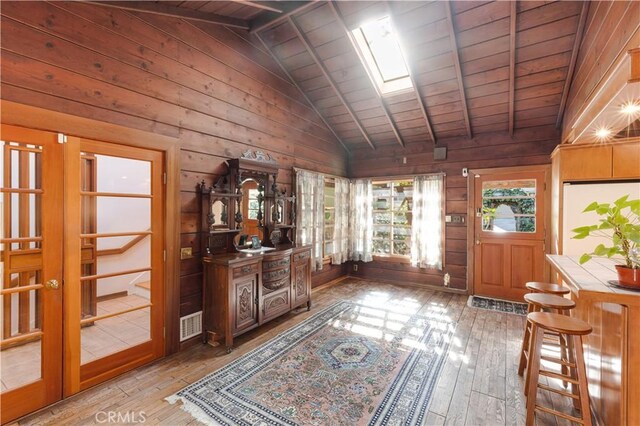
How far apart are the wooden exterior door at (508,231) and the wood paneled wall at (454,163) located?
0.65 feet

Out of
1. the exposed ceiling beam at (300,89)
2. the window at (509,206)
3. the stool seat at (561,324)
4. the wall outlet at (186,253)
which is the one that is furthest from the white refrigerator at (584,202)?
the wall outlet at (186,253)

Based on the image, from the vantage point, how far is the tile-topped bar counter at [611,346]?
1477 mm

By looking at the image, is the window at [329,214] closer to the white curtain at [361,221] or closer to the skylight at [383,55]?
the white curtain at [361,221]

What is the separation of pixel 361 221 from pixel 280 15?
3.67 meters

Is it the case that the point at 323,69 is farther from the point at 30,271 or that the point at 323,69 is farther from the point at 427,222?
the point at 30,271

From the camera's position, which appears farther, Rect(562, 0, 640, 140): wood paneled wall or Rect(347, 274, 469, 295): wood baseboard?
Rect(347, 274, 469, 295): wood baseboard

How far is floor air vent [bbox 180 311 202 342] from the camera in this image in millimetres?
2865

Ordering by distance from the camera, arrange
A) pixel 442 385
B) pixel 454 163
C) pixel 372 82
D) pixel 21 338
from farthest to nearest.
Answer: pixel 454 163 < pixel 372 82 < pixel 442 385 < pixel 21 338

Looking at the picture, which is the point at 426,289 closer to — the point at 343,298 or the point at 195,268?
the point at 343,298

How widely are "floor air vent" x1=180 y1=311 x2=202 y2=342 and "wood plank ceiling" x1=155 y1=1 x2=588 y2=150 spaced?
312 cm

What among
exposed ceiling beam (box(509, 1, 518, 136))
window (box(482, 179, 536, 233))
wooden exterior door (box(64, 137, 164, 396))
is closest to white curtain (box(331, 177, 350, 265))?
window (box(482, 179, 536, 233))

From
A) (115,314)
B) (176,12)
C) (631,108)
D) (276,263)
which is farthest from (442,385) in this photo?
(176,12)

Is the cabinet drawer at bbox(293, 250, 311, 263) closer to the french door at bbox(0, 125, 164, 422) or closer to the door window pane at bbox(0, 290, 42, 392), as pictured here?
the french door at bbox(0, 125, 164, 422)

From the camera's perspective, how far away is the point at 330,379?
237cm
